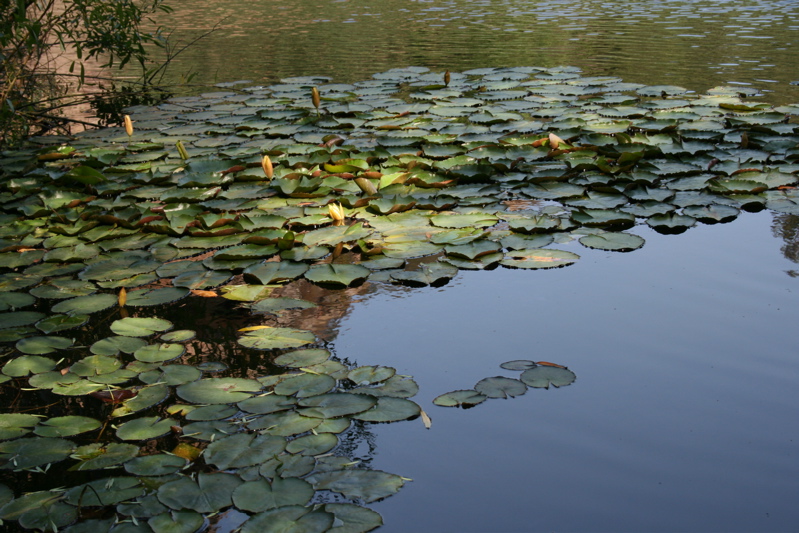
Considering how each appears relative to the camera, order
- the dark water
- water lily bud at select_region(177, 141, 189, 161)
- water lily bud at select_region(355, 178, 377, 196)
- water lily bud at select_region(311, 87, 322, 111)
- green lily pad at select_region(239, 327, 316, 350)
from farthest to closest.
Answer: the dark water → water lily bud at select_region(311, 87, 322, 111) → water lily bud at select_region(177, 141, 189, 161) → water lily bud at select_region(355, 178, 377, 196) → green lily pad at select_region(239, 327, 316, 350)

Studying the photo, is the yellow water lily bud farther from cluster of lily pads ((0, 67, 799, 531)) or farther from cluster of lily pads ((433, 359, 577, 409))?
cluster of lily pads ((433, 359, 577, 409))

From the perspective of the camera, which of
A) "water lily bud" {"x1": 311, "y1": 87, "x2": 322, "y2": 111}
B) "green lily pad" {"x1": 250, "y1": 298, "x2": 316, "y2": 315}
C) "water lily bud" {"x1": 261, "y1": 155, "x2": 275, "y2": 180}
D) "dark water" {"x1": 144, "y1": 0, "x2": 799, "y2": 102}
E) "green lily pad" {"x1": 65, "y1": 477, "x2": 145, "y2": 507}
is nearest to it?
"green lily pad" {"x1": 65, "y1": 477, "x2": 145, "y2": 507}

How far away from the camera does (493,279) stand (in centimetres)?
270

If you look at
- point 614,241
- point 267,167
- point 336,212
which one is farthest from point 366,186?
point 614,241

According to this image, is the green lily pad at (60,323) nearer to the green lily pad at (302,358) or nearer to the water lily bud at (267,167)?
the green lily pad at (302,358)

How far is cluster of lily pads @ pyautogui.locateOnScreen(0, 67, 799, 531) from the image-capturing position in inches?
65.5

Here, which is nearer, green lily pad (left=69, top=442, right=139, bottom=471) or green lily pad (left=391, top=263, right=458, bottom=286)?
green lily pad (left=69, top=442, right=139, bottom=471)

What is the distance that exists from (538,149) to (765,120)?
1.52 m

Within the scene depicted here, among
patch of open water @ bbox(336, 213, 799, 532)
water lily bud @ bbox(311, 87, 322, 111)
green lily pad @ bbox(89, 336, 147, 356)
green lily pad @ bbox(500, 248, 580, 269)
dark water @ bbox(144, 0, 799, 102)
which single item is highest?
dark water @ bbox(144, 0, 799, 102)

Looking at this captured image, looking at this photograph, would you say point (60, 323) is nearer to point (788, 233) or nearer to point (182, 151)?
point (182, 151)

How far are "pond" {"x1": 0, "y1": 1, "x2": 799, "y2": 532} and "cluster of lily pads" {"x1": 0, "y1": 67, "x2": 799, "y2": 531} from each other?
17mm

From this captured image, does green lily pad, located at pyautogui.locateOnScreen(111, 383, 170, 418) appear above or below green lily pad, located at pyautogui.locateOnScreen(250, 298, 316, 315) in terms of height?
below

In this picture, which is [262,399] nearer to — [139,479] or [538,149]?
[139,479]

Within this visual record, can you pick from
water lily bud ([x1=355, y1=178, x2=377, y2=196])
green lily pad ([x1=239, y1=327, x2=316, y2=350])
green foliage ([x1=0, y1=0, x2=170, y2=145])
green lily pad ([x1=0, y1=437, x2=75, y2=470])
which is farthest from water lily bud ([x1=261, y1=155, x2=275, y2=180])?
green lily pad ([x1=0, y1=437, x2=75, y2=470])
